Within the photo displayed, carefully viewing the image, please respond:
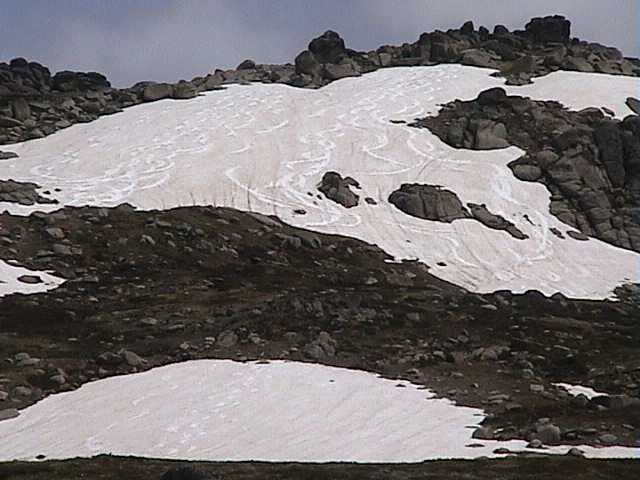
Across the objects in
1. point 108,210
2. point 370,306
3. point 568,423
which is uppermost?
point 108,210

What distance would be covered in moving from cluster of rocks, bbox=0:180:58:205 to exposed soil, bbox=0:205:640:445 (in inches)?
106

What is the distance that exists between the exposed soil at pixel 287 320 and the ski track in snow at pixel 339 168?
5392 millimetres

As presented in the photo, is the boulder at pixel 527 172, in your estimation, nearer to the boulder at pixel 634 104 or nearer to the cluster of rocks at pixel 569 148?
the cluster of rocks at pixel 569 148

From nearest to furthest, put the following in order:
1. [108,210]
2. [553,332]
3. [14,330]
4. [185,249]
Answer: [14,330] → [553,332] → [185,249] → [108,210]

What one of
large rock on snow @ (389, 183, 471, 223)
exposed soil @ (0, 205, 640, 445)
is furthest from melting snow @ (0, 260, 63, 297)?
large rock on snow @ (389, 183, 471, 223)

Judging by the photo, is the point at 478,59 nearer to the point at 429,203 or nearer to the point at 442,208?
the point at 429,203

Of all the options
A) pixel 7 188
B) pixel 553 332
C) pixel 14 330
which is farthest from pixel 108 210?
pixel 553 332

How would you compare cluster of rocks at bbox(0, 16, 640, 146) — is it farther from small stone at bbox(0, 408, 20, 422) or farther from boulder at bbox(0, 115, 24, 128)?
small stone at bbox(0, 408, 20, 422)

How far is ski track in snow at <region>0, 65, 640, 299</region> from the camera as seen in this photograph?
205 feet

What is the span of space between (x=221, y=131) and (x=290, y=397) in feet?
160

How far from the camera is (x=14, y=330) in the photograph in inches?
1575

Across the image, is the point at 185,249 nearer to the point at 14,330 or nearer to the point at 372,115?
the point at 14,330

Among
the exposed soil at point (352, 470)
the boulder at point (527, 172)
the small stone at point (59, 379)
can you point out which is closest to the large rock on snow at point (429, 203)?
the boulder at point (527, 172)

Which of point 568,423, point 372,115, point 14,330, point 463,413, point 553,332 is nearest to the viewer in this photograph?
point 568,423
